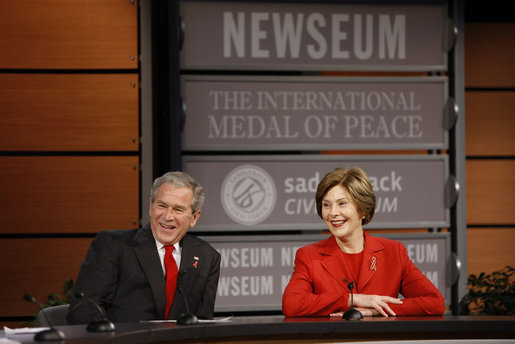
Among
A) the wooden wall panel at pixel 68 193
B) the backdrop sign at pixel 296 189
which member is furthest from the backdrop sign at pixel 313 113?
the wooden wall panel at pixel 68 193

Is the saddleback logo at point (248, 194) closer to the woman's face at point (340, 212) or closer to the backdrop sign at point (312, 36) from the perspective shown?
the backdrop sign at point (312, 36)

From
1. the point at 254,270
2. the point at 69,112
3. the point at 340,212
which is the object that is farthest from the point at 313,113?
the point at 69,112

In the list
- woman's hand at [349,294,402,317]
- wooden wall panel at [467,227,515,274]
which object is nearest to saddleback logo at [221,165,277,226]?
woman's hand at [349,294,402,317]

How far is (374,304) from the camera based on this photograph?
9.46 feet

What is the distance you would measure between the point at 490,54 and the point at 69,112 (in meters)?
2.98

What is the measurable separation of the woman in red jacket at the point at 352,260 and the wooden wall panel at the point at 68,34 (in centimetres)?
203

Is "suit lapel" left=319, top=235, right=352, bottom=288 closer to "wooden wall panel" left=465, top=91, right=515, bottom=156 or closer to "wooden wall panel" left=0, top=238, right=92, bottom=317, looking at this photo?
"wooden wall panel" left=0, top=238, right=92, bottom=317

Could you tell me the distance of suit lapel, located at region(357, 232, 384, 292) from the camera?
3117 mm

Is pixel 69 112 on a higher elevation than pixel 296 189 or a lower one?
higher

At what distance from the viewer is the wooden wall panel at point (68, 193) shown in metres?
4.55

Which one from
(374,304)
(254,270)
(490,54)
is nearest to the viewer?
(374,304)

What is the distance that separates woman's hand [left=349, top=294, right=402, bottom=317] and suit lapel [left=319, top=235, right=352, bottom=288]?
0.18 m

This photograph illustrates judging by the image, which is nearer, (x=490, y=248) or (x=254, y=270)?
(x=254, y=270)

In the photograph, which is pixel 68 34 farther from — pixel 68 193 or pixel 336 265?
pixel 336 265
